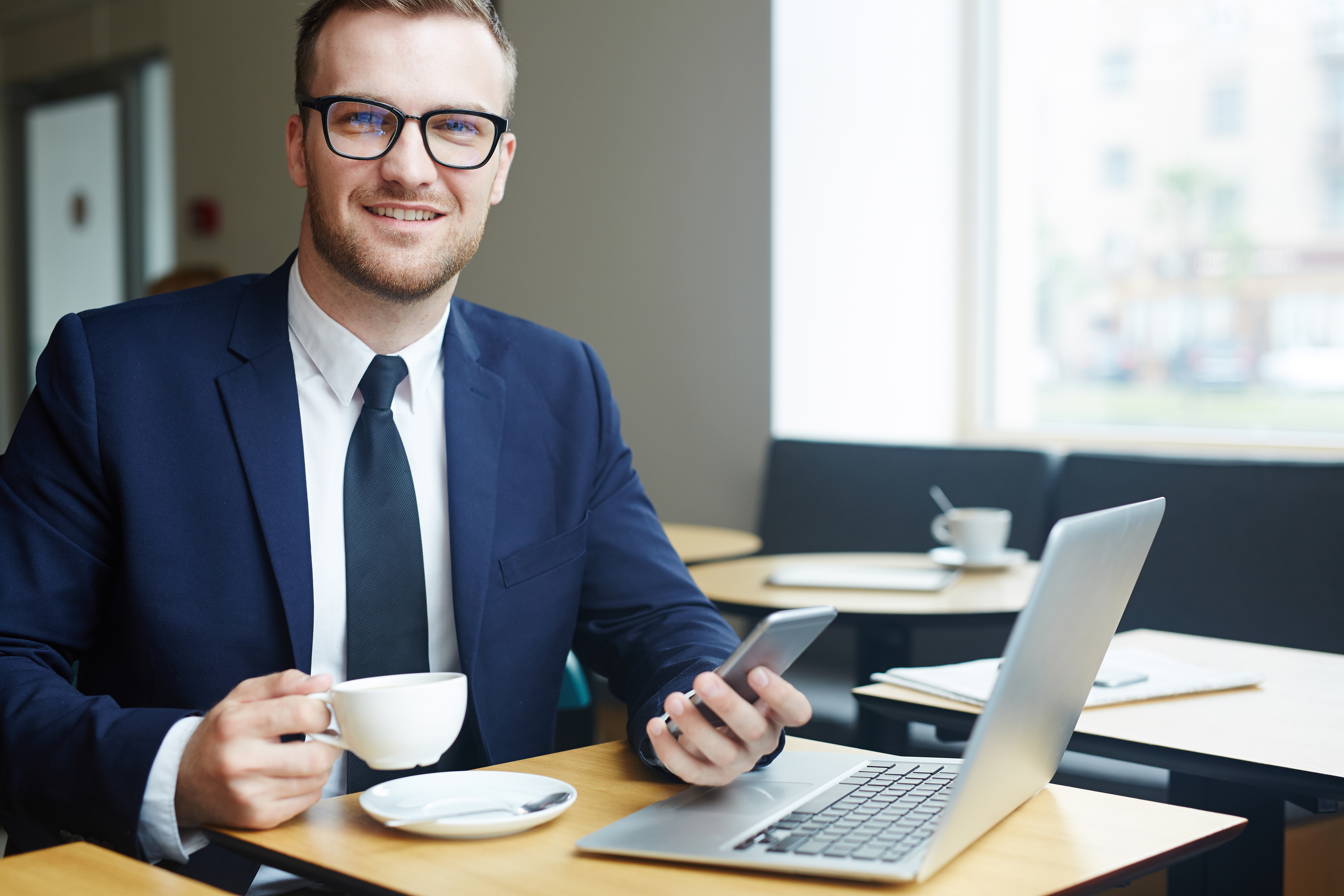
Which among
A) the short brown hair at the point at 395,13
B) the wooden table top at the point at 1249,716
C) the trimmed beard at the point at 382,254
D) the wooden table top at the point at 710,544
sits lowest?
the wooden table top at the point at 710,544

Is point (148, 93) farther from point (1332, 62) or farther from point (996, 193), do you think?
point (1332, 62)

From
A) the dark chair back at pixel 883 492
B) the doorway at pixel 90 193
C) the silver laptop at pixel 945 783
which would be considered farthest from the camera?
the doorway at pixel 90 193

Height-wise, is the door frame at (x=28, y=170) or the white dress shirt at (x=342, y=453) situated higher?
the door frame at (x=28, y=170)

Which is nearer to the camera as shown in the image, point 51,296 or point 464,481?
point 464,481

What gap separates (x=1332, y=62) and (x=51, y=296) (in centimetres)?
592

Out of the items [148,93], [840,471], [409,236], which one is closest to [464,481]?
[409,236]

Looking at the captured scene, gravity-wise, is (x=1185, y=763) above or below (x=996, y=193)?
below

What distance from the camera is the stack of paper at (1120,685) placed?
4.38ft

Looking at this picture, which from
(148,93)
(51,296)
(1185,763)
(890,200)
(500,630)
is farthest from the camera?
(51,296)

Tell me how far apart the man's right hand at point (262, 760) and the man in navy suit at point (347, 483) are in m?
0.22

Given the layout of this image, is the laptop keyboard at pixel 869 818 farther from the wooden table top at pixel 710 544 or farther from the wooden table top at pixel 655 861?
the wooden table top at pixel 710 544

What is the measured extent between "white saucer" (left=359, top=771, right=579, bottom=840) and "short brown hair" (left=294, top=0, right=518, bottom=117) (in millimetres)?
756

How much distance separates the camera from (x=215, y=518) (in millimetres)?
1237

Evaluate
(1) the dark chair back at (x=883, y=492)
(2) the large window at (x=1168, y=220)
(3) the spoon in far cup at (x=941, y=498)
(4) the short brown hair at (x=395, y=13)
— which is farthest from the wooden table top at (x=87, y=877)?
(2) the large window at (x=1168, y=220)
